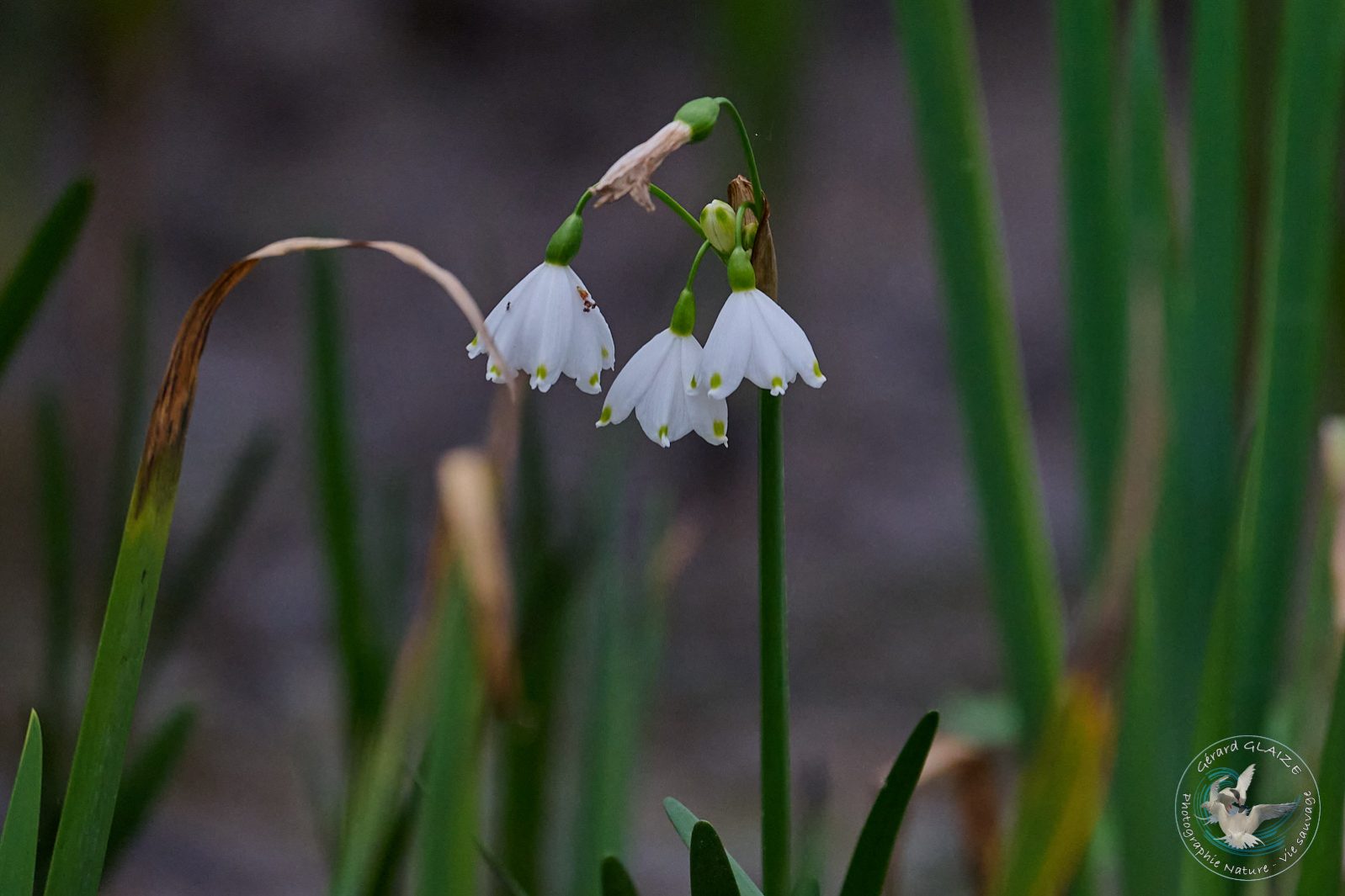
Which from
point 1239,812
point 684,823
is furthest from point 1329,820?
point 684,823

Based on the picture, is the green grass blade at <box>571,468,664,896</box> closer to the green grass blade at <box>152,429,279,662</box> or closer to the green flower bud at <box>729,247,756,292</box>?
the green grass blade at <box>152,429,279,662</box>

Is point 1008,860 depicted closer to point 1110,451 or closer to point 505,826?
point 1110,451

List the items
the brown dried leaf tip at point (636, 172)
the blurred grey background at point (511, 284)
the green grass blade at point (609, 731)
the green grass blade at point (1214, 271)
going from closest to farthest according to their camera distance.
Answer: the brown dried leaf tip at point (636, 172), the green grass blade at point (1214, 271), the green grass blade at point (609, 731), the blurred grey background at point (511, 284)

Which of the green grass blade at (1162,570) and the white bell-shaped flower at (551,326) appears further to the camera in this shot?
the green grass blade at (1162,570)

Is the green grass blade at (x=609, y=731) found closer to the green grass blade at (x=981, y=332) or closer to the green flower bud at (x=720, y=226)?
the green grass blade at (x=981, y=332)

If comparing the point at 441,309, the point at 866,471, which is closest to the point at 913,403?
the point at 866,471

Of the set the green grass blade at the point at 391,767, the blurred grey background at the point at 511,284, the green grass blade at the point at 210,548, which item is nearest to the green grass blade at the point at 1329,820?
the green grass blade at the point at 391,767

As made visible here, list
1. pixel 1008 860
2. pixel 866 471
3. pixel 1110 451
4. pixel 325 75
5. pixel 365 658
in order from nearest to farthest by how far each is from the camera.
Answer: pixel 1008 860 → pixel 1110 451 → pixel 365 658 → pixel 866 471 → pixel 325 75
